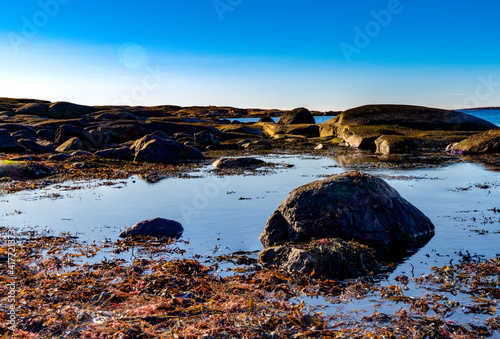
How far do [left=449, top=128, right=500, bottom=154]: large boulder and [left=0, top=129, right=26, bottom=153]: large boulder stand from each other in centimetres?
3235

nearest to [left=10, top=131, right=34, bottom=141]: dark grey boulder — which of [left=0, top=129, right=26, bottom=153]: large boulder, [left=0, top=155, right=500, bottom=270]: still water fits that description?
[left=0, top=129, right=26, bottom=153]: large boulder

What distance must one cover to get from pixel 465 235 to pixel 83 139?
33962 mm

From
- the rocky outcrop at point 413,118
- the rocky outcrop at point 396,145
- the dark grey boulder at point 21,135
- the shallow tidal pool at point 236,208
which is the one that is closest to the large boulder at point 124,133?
the dark grey boulder at point 21,135

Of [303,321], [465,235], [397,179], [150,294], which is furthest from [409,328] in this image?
[397,179]

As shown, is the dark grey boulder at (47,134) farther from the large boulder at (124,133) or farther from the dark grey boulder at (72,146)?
the dark grey boulder at (72,146)

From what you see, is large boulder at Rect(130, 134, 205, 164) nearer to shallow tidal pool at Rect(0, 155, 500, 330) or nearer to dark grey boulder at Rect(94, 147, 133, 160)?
dark grey boulder at Rect(94, 147, 133, 160)

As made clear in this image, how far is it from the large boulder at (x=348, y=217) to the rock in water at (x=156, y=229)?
223cm

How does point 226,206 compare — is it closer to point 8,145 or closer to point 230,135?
point 8,145

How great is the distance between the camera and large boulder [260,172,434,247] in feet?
30.6

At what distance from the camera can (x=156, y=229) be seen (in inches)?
401

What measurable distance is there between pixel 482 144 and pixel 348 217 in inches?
998

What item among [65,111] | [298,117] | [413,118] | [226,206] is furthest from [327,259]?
[65,111]

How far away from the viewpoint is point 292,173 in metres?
21.2

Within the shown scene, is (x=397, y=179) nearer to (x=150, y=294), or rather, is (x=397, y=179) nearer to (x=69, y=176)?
(x=150, y=294)
